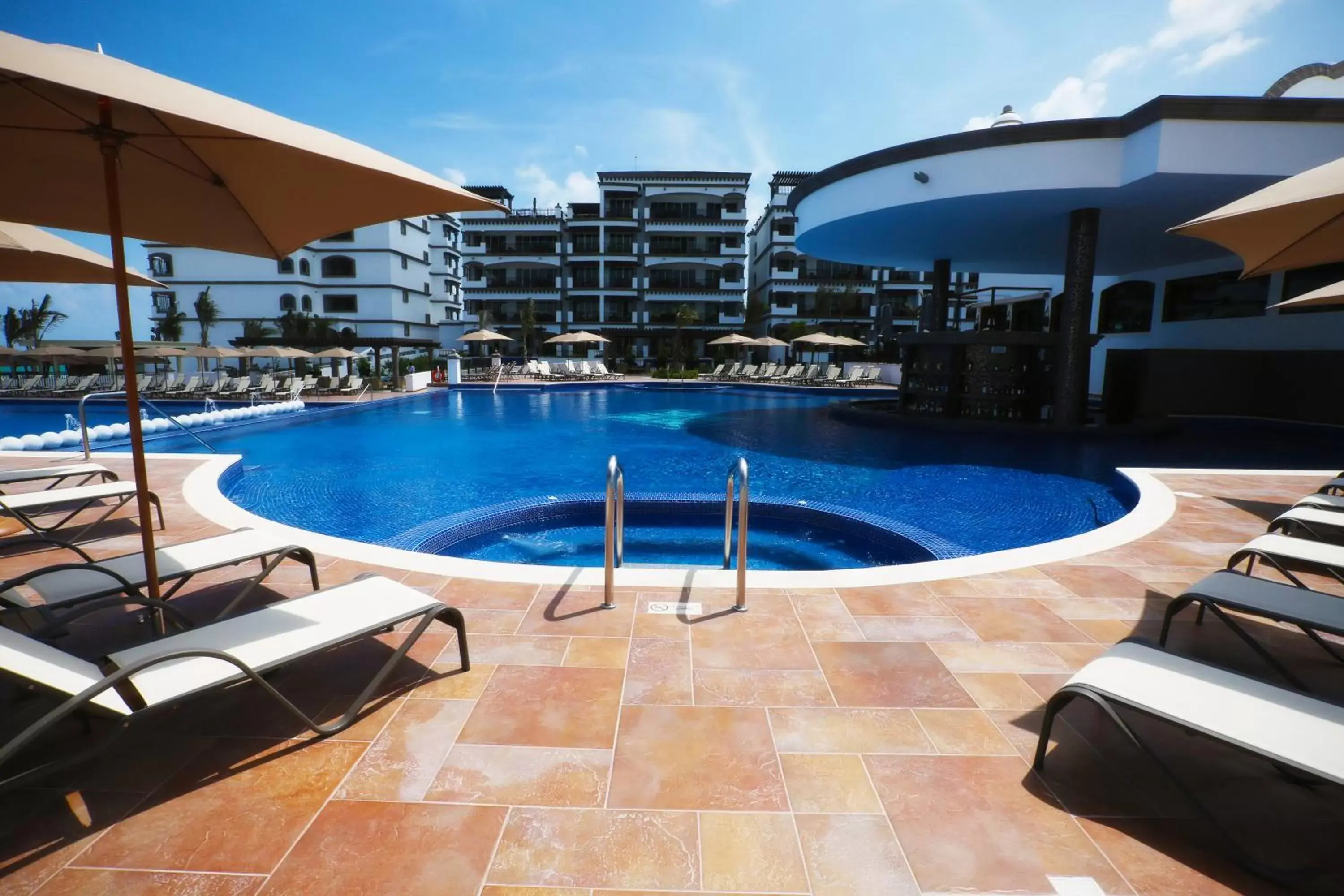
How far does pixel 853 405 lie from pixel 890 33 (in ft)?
35.9

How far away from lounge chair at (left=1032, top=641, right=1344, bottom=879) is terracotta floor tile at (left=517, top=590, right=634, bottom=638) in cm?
216

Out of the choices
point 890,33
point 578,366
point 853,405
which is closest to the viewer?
point 890,33

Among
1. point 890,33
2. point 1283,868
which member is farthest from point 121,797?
point 890,33

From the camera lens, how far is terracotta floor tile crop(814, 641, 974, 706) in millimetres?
2916

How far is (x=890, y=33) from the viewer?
9.30 metres

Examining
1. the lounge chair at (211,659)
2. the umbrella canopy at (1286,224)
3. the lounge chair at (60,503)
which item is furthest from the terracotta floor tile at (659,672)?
the lounge chair at (60,503)

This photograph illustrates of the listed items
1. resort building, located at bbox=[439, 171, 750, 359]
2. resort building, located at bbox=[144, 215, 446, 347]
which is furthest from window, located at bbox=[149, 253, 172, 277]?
resort building, located at bbox=[439, 171, 750, 359]

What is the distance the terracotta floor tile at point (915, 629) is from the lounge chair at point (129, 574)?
3395mm

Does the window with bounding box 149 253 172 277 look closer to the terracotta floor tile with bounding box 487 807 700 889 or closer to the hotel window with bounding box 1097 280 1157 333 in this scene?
the hotel window with bounding box 1097 280 1157 333

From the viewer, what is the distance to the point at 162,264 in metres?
42.1

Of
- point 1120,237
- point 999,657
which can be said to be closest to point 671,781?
point 999,657

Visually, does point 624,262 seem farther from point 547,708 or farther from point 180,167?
point 547,708

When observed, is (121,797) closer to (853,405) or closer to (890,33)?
(890,33)

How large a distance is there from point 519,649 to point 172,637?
1509mm
